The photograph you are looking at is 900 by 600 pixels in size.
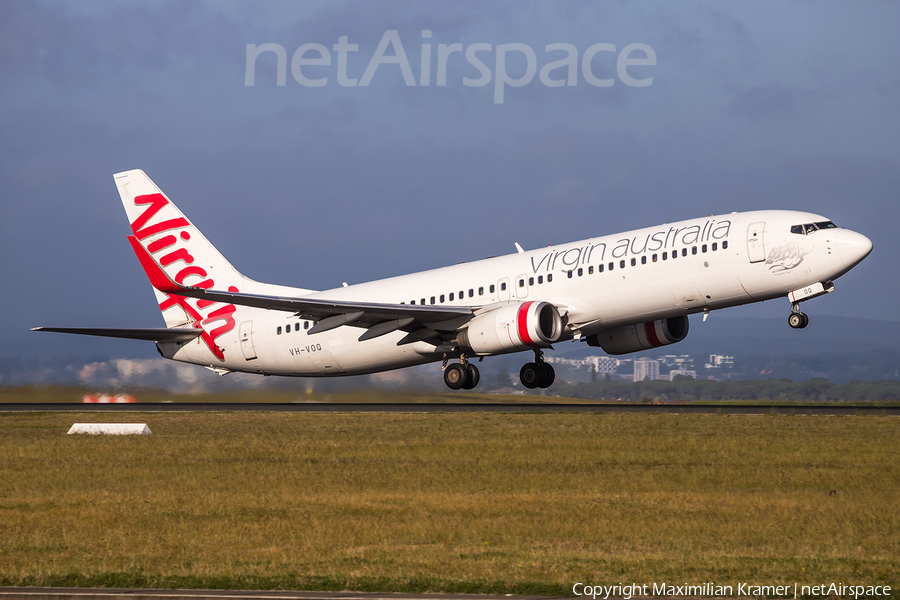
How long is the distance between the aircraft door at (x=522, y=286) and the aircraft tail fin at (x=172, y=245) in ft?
37.8

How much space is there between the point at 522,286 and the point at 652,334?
5665mm

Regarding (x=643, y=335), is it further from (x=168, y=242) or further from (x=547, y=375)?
(x=168, y=242)

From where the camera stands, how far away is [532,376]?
37.9 m

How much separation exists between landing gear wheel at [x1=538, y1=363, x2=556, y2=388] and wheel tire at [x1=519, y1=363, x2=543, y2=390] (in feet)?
0.41

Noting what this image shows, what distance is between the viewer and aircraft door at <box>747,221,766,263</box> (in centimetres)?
3016

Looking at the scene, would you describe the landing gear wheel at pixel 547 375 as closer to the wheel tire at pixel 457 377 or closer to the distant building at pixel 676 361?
the wheel tire at pixel 457 377

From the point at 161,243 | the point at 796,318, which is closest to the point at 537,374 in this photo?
the point at 796,318

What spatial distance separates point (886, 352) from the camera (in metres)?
132

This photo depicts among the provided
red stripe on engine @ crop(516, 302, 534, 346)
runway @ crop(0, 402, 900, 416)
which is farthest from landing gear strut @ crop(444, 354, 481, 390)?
red stripe on engine @ crop(516, 302, 534, 346)

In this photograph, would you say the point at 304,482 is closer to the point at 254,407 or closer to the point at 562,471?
the point at 562,471

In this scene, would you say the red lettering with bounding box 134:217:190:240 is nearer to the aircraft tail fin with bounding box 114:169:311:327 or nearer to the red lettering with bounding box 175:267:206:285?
the aircraft tail fin with bounding box 114:169:311:327

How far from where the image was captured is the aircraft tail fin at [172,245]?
41.2 metres

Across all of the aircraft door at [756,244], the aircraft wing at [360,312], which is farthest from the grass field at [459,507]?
the aircraft wing at [360,312]

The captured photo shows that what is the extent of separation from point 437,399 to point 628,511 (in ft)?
89.5
